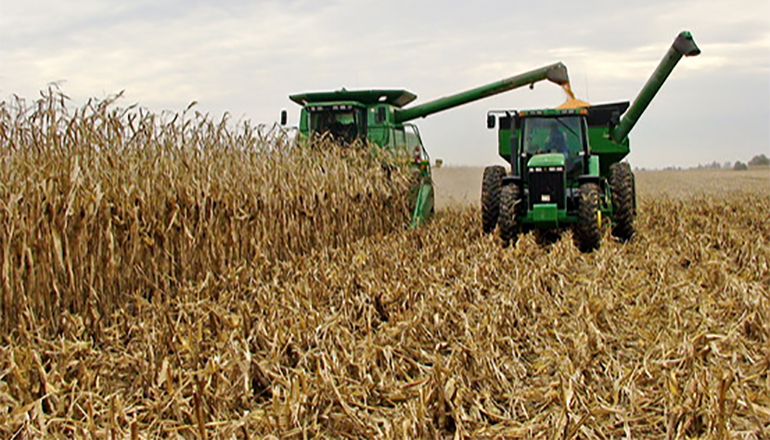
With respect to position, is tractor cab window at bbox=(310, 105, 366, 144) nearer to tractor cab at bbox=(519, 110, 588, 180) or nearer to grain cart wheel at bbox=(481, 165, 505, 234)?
grain cart wheel at bbox=(481, 165, 505, 234)

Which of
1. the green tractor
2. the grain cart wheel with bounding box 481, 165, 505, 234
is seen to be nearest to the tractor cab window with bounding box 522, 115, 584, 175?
the green tractor

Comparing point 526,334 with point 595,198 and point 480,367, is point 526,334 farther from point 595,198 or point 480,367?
point 595,198

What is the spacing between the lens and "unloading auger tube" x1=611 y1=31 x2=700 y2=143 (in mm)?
10383

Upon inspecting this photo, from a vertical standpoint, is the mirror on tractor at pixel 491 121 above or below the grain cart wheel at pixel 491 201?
above

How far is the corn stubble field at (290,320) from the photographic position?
131 inches

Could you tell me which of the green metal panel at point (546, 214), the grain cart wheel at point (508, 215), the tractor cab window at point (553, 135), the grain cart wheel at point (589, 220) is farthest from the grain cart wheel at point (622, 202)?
the grain cart wheel at point (508, 215)

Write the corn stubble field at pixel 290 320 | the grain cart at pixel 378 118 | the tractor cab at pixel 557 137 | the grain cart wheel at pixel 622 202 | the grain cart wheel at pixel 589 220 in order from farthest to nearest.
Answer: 1. the grain cart at pixel 378 118
2. the tractor cab at pixel 557 137
3. the grain cart wheel at pixel 622 202
4. the grain cart wheel at pixel 589 220
5. the corn stubble field at pixel 290 320

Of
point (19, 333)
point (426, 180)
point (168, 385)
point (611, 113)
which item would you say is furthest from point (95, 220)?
point (611, 113)

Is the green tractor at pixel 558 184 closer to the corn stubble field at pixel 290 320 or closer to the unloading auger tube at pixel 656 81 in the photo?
the unloading auger tube at pixel 656 81

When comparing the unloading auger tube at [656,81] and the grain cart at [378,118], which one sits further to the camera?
the grain cart at [378,118]

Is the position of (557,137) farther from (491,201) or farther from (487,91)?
(487,91)

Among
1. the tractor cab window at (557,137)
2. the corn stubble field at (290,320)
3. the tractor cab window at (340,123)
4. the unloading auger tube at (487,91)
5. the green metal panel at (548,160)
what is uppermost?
the unloading auger tube at (487,91)

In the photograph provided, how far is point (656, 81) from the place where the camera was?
432 inches

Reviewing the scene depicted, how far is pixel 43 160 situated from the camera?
485 cm
